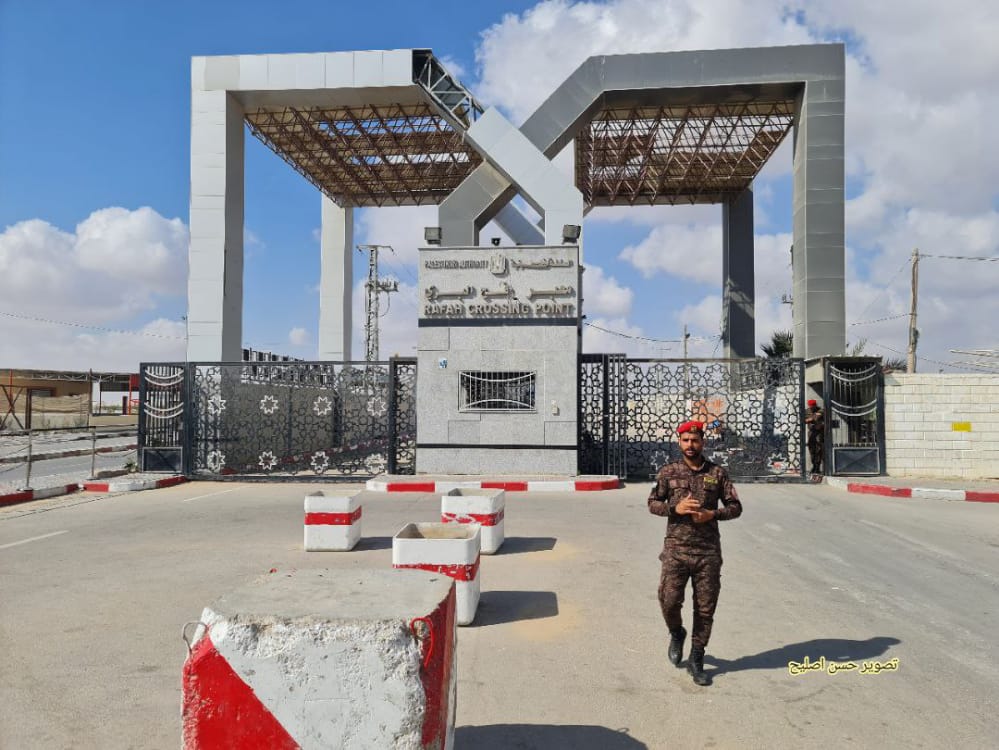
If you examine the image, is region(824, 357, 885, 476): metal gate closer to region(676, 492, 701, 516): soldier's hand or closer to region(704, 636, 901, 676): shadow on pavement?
region(704, 636, 901, 676): shadow on pavement

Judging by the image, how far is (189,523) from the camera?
10180mm

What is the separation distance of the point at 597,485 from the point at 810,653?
29.6ft

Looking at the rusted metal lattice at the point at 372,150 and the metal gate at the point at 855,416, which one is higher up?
the rusted metal lattice at the point at 372,150

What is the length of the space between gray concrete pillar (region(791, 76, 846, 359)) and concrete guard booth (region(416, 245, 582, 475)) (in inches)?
239

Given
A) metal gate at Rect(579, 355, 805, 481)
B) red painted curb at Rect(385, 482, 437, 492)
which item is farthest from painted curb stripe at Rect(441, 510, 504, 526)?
metal gate at Rect(579, 355, 805, 481)

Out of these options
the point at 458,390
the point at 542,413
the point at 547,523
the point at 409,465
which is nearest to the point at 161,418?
the point at 409,465

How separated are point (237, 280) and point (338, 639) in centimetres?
1783

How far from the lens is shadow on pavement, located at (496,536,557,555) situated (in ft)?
26.8

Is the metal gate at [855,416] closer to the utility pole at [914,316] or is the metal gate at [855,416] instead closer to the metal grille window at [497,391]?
the metal grille window at [497,391]

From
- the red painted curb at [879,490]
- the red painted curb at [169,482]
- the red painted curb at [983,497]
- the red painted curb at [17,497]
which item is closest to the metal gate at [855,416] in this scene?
the red painted curb at [879,490]

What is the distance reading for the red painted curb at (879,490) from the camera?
13359 mm

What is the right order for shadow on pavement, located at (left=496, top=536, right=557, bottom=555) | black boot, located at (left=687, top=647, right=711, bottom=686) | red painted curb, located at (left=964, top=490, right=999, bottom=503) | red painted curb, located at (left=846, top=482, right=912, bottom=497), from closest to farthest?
black boot, located at (left=687, top=647, right=711, bottom=686) < shadow on pavement, located at (left=496, top=536, right=557, bottom=555) < red painted curb, located at (left=964, top=490, right=999, bottom=503) < red painted curb, located at (left=846, top=482, right=912, bottom=497)

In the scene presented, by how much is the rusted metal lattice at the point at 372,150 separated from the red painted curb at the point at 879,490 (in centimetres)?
1350

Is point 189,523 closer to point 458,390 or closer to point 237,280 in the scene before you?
point 458,390
